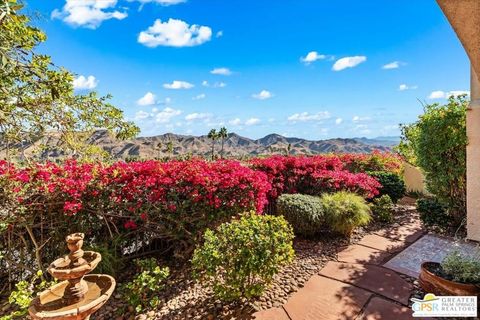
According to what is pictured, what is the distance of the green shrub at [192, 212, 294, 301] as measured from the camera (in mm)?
2855

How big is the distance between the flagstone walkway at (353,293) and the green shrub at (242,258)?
364 mm

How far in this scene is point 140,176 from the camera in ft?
12.7

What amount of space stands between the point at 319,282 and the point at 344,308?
1.93 ft

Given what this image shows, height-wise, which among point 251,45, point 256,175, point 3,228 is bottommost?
point 3,228

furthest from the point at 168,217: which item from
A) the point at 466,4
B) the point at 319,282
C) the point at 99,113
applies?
the point at 466,4

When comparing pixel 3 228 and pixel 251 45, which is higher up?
pixel 251 45

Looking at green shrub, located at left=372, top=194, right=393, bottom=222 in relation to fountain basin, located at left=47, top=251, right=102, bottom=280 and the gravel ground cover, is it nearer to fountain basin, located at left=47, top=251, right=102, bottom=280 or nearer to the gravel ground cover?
the gravel ground cover

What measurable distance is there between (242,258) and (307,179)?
422 centimetres

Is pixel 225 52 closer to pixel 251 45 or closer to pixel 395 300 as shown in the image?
pixel 251 45

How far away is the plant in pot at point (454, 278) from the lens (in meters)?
2.83

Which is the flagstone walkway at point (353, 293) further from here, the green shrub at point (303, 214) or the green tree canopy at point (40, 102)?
the green tree canopy at point (40, 102)

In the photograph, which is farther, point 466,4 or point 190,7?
point 190,7

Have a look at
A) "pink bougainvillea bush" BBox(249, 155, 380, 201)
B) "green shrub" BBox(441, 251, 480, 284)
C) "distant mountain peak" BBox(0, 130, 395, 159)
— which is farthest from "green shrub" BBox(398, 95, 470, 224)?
"distant mountain peak" BBox(0, 130, 395, 159)

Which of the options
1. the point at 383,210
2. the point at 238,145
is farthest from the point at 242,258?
the point at 238,145
